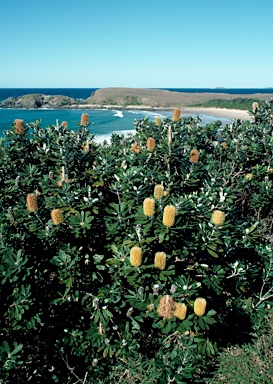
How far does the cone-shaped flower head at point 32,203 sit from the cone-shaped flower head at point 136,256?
45.8 inches

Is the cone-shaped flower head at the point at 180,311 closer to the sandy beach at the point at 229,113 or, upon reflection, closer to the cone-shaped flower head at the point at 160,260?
the cone-shaped flower head at the point at 160,260

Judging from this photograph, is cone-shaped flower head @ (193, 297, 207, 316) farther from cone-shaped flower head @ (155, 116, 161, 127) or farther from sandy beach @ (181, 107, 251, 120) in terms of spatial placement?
sandy beach @ (181, 107, 251, 120)

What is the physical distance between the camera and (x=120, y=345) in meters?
3.71

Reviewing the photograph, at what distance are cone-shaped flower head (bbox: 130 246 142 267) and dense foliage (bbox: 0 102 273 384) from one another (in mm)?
11

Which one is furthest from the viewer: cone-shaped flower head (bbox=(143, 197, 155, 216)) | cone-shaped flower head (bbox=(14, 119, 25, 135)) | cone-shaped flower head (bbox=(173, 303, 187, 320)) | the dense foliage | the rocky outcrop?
the rocky outcrop

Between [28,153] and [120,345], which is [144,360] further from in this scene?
[28,153]

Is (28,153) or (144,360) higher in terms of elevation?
(28,153)

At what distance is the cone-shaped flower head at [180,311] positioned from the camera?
295 centimetres

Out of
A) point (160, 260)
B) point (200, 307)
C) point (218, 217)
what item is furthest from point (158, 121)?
point (200, 307)

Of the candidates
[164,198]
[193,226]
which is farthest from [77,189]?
[193,226]

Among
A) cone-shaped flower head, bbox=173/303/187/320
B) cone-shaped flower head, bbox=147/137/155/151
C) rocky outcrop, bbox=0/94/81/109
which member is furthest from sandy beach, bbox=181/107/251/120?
cone-shaped flower head, bbox=173/303/187/320

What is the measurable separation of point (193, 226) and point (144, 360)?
200 centimetres

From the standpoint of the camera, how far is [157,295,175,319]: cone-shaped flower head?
9.77ft

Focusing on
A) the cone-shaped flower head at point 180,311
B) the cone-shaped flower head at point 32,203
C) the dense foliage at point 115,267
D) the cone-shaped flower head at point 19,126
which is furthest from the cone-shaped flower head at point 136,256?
the cone-shaped flower head at point 19,126
